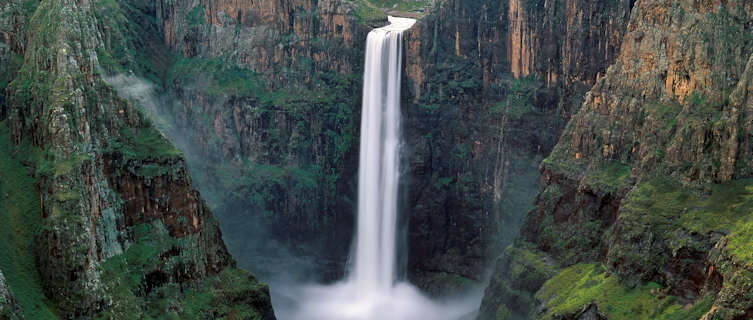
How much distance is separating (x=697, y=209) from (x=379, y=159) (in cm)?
2915

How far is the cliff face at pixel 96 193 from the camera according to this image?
35469 mm

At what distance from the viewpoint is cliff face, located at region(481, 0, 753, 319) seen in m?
34.8

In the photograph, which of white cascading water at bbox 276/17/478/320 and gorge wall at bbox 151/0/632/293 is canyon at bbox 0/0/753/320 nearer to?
gorge wall at bbox 151/0/632/293

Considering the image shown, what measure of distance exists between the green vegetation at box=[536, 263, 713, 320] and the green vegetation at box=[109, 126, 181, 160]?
21388 millimetres

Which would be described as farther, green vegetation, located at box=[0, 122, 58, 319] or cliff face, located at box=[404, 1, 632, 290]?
cliff face, located at box=[404, 1, 632, 290]

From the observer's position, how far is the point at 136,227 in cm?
4016

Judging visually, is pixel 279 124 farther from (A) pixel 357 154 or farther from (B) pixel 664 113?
(B) pixel 664 113

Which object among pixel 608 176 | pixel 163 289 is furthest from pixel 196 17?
pixel 608 176

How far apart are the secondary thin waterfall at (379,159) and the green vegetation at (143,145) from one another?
2192 centimetres

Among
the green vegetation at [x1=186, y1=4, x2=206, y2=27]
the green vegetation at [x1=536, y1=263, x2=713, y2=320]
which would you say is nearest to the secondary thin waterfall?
the green vegetation at [x1=186, y1=4, x2=206, y2=27]

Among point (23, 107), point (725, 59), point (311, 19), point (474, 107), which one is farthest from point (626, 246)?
point (311, 19)

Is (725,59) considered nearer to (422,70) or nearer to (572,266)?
(572,266)

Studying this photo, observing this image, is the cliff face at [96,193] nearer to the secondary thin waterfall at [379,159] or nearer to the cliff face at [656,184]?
the secondary thin waterfall at [379,159]

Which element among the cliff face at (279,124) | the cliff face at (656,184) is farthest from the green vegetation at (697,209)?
the cliff face at (279,124)
